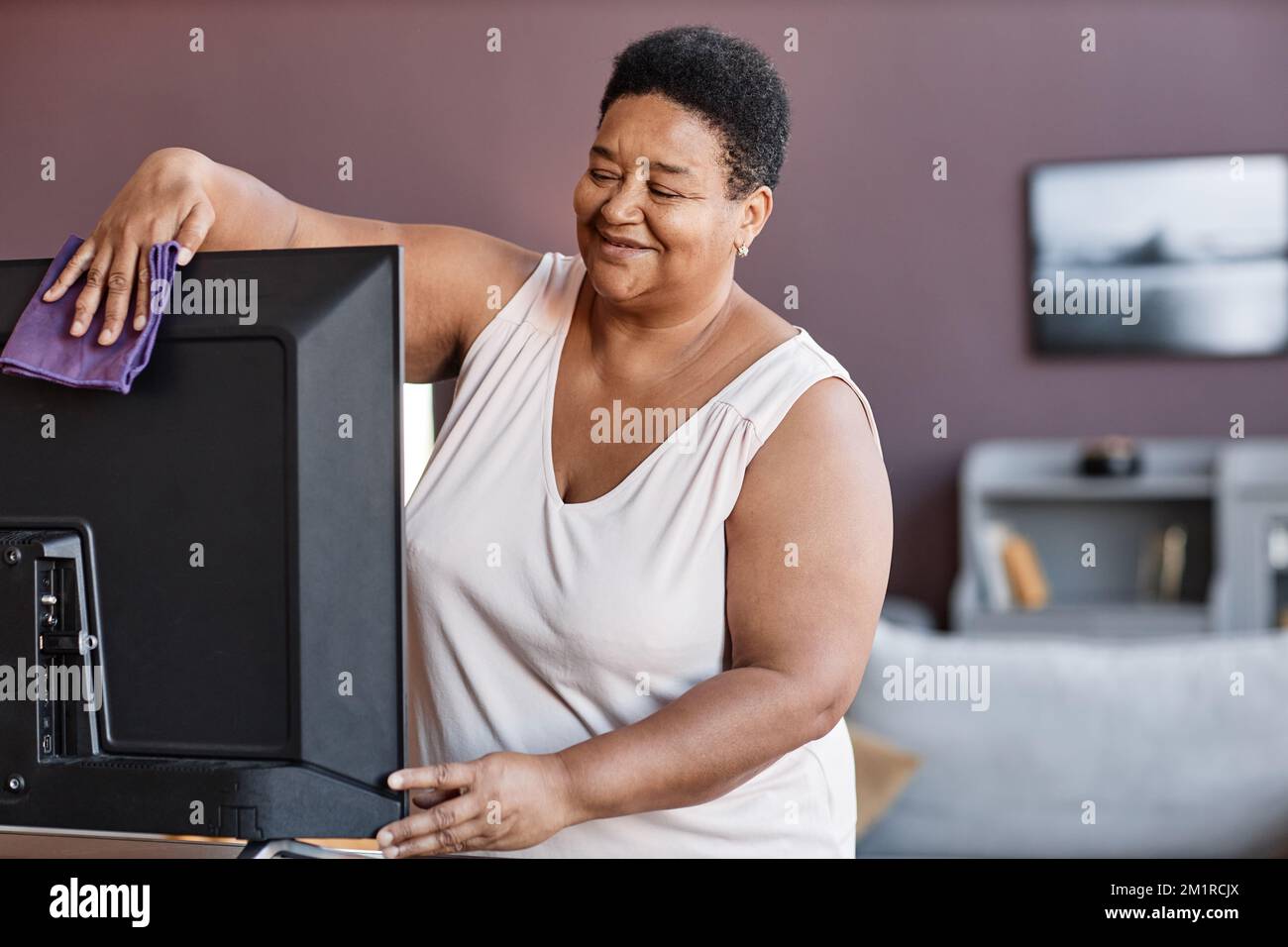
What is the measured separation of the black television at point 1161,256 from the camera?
352 cm

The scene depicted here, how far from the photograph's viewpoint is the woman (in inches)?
35.5

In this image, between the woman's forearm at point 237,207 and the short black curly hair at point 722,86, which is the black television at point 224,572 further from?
the short black curly hair at point 722,86

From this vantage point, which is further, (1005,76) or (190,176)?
(1005,76)

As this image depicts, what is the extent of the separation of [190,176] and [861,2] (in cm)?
312

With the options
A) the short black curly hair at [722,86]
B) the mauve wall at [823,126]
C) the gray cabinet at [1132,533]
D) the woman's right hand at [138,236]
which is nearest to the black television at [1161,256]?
the mauve wall at [823,126]

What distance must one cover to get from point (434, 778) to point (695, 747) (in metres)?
0.19

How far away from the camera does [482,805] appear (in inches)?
29.2

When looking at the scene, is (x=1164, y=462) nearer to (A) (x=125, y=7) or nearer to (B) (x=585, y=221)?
(B) (x=585, y=221)

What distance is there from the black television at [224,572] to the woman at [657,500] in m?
0.16

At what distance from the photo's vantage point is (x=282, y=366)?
73 cm

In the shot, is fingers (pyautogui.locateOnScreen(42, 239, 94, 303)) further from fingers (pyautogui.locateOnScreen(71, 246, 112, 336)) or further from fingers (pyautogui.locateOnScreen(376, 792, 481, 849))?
fingers (pyautogui.locateOnScreen(376, 792, 481, 849))
